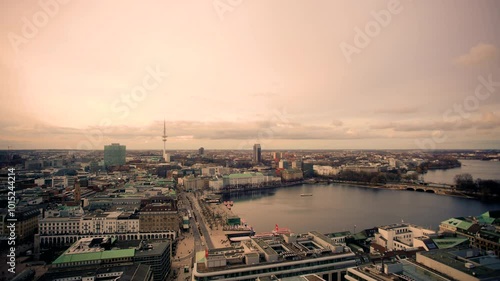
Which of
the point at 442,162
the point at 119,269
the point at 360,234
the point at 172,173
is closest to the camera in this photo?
the point at 119,269

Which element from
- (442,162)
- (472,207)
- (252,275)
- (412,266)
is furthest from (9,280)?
(442,162)

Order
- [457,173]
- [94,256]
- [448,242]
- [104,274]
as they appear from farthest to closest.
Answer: [457,173]
[448,242]
[94,256]
[104,274]

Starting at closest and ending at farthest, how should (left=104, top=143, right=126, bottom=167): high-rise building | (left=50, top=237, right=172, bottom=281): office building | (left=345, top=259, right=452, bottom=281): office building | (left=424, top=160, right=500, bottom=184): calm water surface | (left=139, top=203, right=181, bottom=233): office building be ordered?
(left=345, top=259, right=452, bottom=281): office building, (left=50, top=237, right=172, bottom=281): office building, (left=139, top=203, right=181, bottom=233): office building, (left=424, top=160, right=500, bottom=184): calm water surface, (left=104, top=143, right=126, bottom=167): high-rise building

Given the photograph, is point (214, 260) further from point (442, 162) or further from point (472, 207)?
point (442, 162)

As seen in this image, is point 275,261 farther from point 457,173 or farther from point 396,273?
point 457,173

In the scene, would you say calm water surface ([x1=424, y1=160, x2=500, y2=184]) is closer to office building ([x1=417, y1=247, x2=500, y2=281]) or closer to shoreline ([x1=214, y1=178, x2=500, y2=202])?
shoreline ([x1=214, y1=178, x2=500, y2=202])

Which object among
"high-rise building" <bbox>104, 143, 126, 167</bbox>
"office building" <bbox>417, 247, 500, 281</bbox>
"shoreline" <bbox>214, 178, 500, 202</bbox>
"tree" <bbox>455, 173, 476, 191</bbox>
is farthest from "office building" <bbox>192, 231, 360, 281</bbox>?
"high-rise building" <bbox>104, 143, 126, 167</bbox>

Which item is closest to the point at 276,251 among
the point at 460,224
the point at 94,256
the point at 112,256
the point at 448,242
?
the point at 112,256

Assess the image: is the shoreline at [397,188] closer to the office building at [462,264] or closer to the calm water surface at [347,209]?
the calm water surface at [347,209]
